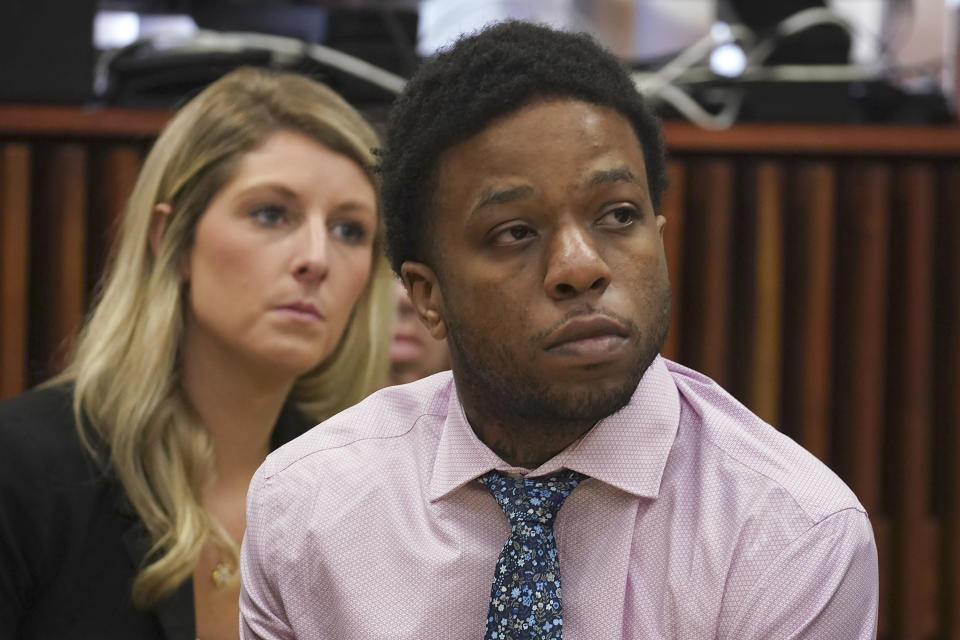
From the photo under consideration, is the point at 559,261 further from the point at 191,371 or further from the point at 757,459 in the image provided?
the point at 191,371

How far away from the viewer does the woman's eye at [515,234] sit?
1.06 metres

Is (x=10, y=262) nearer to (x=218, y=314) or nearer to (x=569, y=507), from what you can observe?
(x=218, y=314)

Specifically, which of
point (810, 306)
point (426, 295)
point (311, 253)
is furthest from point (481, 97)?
point (810, 306)

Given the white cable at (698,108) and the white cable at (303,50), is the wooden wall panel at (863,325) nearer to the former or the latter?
the white cable at (698,108)

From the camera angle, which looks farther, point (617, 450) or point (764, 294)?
point (764, 294)

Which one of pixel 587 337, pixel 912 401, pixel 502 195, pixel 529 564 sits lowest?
pixel 912 401

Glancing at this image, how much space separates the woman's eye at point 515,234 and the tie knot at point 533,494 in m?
0.23

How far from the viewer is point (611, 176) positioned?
106cm

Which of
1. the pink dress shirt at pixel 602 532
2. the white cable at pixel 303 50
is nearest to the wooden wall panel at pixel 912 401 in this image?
the white cable at pixel 303 50

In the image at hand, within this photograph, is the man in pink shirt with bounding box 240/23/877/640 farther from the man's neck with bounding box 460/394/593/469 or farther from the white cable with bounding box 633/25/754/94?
the white cable with bounding box 633/25/754/94

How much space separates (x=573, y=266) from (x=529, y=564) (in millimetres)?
272

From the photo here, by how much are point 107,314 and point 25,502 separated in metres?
0.36

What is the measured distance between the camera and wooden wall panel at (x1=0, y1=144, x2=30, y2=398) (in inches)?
84.7

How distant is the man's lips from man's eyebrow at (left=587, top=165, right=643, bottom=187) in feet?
0.39
